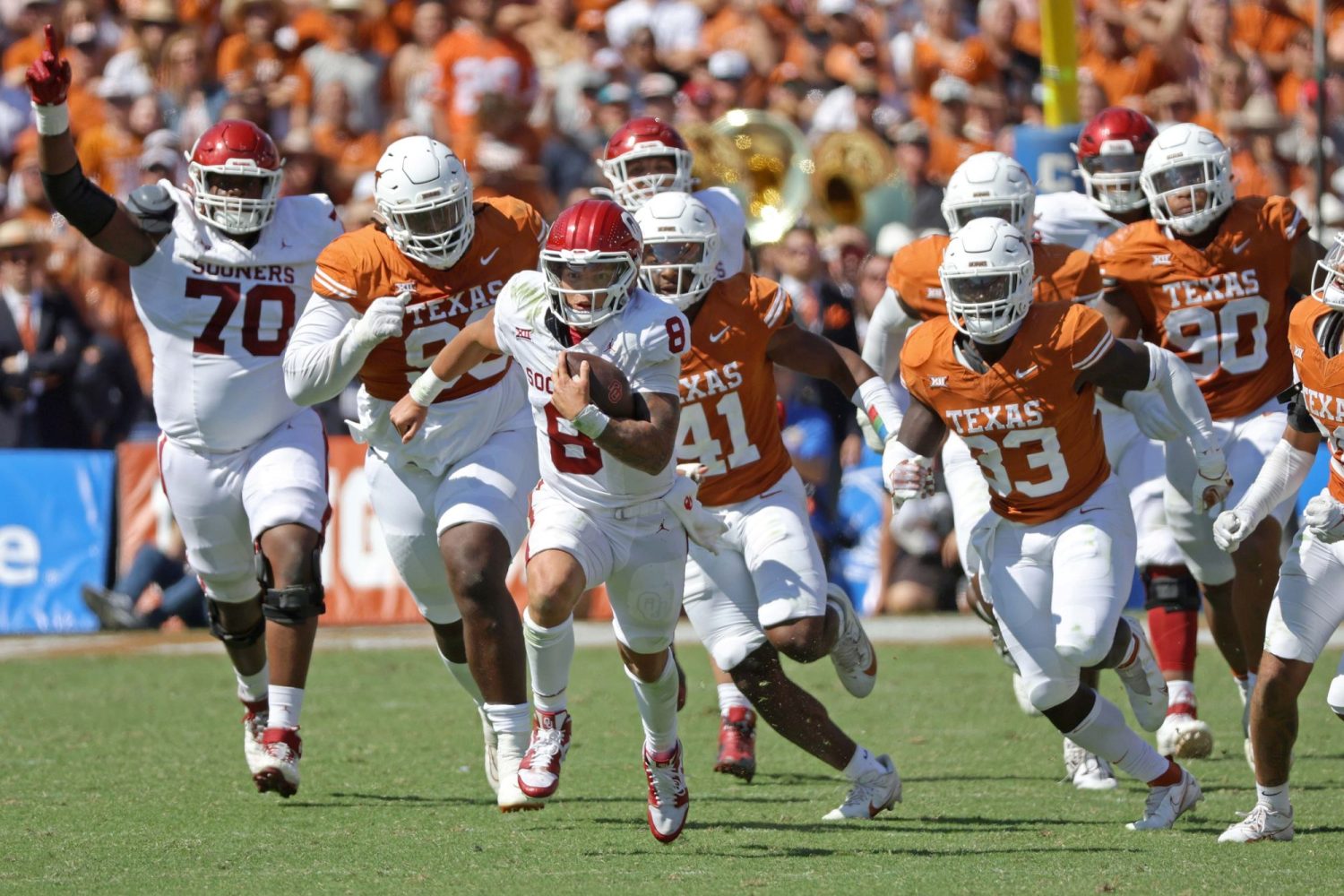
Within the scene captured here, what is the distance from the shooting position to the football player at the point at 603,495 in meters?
5.56

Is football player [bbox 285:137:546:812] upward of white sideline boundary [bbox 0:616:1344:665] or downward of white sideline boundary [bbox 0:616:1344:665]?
upward

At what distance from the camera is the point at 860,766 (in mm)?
6168

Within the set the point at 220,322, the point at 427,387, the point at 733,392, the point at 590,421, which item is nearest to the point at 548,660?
the point at 590,421

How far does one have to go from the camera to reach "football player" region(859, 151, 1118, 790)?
684cm

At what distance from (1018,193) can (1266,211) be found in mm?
963

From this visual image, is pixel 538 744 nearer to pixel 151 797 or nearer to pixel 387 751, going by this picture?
pixel 151 797

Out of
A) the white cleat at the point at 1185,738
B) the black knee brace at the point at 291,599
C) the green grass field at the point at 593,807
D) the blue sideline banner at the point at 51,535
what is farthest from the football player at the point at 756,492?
the blue sideline banner at the point at 51,535

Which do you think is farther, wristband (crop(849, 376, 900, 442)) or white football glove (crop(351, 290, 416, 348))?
wristband (crop(849, 376, 900, 442))

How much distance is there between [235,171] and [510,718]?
2.11 m

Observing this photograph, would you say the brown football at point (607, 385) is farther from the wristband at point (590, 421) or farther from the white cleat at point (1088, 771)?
the white cleat at point (1088, 771)

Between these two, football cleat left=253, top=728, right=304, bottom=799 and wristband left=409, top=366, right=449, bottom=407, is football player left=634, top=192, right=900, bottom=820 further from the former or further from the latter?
football cleat left=253, top=728, right=304, bottom=799

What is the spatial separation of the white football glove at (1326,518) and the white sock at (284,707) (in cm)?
324

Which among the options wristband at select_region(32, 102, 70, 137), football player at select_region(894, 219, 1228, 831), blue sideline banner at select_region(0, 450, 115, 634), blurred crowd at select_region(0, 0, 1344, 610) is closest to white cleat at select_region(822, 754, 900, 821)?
football player at select_region(894, 219, 1228, 831)

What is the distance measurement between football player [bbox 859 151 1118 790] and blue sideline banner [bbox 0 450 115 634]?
6.24 m
